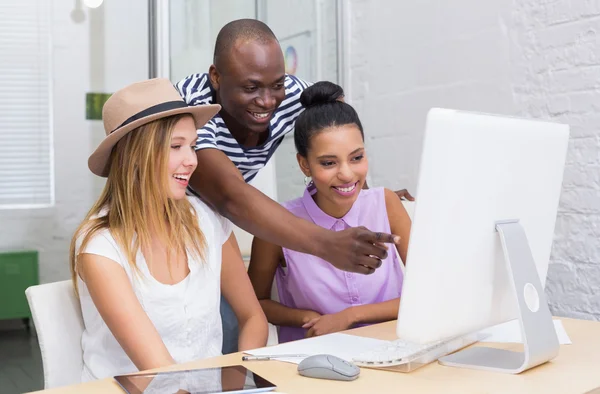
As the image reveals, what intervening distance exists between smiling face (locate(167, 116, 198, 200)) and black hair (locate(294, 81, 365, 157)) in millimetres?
410

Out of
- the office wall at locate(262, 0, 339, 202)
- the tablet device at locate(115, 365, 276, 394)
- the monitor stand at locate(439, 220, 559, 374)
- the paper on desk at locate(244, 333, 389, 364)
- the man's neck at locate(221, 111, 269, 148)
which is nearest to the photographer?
the tablet device at locate(115, 365, 276, 394)

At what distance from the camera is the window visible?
237 centimetres

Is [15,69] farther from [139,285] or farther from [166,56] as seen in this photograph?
[139,285]

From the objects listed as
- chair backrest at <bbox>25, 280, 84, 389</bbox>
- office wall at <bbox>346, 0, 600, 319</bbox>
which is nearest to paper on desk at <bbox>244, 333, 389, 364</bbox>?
chair backrest at <bbox>25, 280, 84, 389</bbox>

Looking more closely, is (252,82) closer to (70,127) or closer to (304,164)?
(304,164)

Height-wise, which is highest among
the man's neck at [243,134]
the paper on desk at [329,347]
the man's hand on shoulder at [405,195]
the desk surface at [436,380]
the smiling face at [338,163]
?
the man's neck at [243,134]

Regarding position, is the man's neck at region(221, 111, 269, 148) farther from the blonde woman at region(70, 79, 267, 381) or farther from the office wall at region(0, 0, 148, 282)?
the office wall at region(0, 0, 148, 282)

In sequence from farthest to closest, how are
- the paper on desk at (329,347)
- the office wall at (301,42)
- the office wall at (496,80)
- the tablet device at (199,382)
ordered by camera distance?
the office wall at (301,42) → the office wall at (496,80) → the paper on desk at (329,347) → the tablet device at (199,382)

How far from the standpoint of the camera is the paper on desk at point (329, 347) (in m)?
1.19

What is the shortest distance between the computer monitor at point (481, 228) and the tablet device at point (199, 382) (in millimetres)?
224

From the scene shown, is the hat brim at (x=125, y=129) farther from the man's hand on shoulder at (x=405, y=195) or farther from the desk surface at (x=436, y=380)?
the man's hand on shoulder at (x=405, y=195)

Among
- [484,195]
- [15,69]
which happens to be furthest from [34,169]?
[484,195]

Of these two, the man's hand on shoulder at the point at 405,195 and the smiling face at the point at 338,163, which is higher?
the smiling face at the point at 338,163

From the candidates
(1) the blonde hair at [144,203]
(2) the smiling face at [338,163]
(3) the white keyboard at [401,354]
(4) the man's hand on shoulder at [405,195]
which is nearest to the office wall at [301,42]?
(4) the man's hand on shoulder at [405,195]
